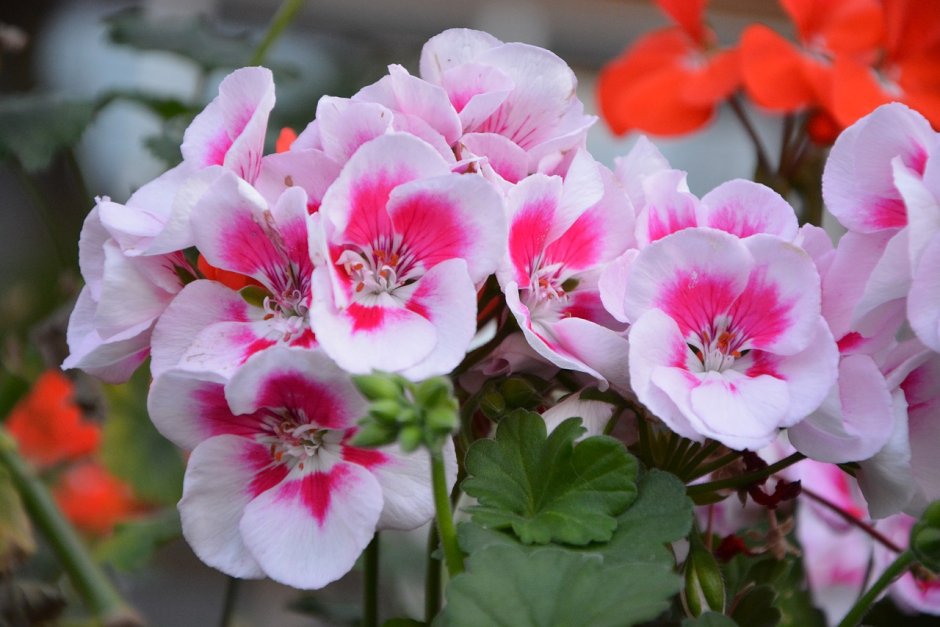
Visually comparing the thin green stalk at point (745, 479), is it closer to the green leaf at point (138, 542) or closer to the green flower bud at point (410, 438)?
the green flower bud at point (410, 438)

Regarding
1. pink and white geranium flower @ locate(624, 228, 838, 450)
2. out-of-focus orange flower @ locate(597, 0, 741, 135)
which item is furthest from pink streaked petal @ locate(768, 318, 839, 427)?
out-of-focus orange flower @ locate(597, 0, 741, 135)

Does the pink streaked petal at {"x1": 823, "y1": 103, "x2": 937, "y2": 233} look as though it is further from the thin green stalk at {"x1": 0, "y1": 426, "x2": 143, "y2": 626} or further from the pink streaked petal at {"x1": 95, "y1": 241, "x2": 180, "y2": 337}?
the thin green stalk at {"x1": 0, "y1": 426, "x2": 143, "y2": 626}

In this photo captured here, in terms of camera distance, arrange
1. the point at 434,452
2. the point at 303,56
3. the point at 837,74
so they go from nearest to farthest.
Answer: the point at 434,452 → the point at 837,74 → the point at 303,56

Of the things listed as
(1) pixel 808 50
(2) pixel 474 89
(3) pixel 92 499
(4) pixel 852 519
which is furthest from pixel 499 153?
(3) pixel 92 499

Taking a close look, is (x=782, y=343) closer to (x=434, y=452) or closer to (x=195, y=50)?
(x=434, y=452)

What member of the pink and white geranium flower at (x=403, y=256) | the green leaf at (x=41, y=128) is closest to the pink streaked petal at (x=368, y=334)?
the pink and white geranium flower at (x=403, y=256)

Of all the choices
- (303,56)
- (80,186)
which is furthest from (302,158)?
(303,56)

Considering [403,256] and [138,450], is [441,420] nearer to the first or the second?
[403,256]
